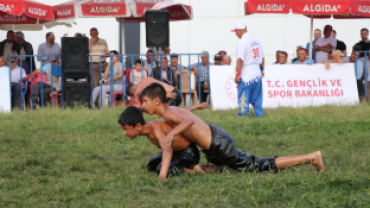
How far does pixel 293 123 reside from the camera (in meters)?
8.15

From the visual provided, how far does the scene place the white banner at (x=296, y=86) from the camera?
1058cm

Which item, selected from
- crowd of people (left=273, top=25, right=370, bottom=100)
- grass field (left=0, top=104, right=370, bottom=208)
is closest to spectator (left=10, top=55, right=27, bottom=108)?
grass field (left=0, top=104, right=370, bottom=208)

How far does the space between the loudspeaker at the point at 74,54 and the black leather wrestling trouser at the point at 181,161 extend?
604 centimetres

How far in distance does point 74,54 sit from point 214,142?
21.9 feet

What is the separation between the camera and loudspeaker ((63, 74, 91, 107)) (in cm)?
1070

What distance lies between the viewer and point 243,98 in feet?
29.4

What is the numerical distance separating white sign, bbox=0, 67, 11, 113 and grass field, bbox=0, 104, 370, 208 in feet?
2.95

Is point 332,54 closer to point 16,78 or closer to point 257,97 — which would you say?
point 257,97

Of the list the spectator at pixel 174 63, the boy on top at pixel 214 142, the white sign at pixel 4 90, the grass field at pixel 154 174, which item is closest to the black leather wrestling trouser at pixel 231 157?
the boy on top at pixel 214 142

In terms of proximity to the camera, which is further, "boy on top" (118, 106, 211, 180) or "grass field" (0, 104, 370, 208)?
"boy on top" (118, 106, 211, 180)

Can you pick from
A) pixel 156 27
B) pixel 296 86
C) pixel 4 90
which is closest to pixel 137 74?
pixel 156 27

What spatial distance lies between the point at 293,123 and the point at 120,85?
4.53 metres

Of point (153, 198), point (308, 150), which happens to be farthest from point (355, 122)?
point (153, 198)

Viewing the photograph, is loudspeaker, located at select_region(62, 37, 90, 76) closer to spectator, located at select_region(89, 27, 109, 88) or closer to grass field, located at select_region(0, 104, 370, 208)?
spectator, located at select_region(89, 27, 109, 88)
